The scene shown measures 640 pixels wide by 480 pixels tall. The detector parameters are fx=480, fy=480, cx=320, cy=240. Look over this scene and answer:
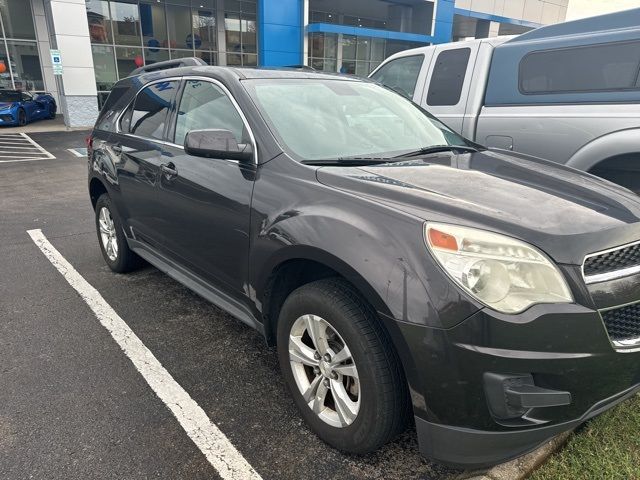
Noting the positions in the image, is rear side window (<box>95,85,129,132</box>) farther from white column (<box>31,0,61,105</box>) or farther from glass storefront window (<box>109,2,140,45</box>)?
white column (<box>31,0,61,105</box>)

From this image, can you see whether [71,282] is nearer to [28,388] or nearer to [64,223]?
[28,388]

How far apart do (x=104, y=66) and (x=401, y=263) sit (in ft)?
76.4

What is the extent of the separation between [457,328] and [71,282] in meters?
3.85

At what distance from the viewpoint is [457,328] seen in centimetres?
171

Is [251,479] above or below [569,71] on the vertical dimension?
below

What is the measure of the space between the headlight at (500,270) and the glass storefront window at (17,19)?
26133 mm


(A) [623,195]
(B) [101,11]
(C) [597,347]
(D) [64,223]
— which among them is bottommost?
(D) [64,223]

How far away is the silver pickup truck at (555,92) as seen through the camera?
158 inches

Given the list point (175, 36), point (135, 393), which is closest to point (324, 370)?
point (135, 393)

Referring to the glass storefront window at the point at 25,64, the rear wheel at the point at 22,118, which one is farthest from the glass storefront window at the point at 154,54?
the rear wheel at the point at 22,118

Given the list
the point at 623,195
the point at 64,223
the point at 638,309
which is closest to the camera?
the point at 638,309

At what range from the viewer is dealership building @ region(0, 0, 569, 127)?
59.1 ft

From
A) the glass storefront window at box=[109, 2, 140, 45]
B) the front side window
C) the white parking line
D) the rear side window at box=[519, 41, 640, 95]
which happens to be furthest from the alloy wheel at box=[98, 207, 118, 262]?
the glass storefront window at box=[109, 2, 140, 45]

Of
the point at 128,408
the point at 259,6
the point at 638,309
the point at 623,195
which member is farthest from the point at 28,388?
the point at 259,6
